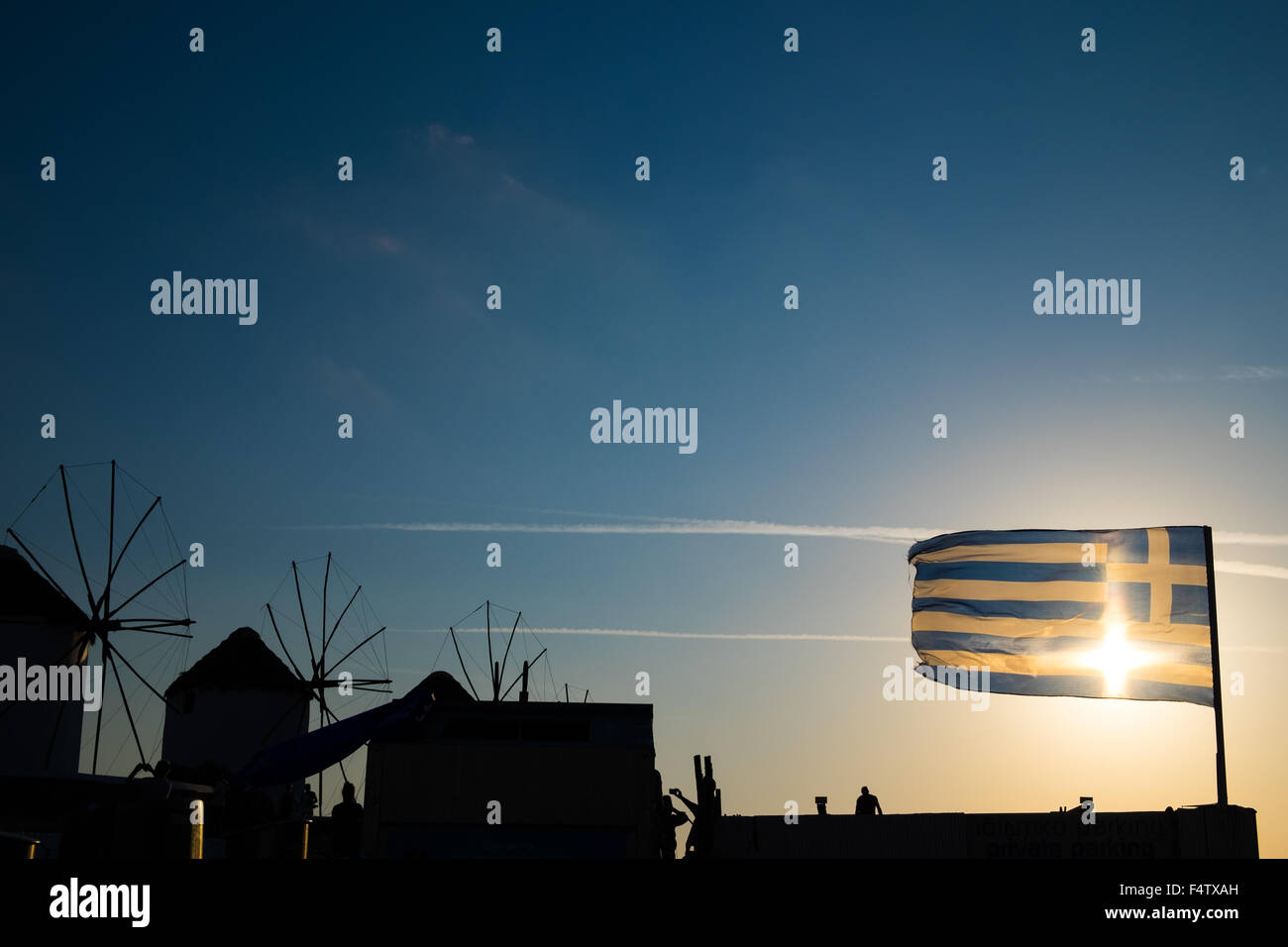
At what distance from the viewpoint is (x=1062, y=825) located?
23469 mm

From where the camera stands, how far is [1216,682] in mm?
19797

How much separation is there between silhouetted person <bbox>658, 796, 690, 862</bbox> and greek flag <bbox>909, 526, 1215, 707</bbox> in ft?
19.3

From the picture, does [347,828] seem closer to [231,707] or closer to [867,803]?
[867,803]

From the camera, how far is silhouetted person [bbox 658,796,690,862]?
62.8 feet

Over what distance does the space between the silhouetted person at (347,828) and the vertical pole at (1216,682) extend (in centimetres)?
1394

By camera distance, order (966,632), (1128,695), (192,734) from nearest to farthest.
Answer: (1128,695), (966,632), (192,734)

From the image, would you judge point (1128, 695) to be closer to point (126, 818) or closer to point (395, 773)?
point (395, 773)

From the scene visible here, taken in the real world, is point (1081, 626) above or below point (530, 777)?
above

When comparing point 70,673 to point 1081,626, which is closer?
point 1081,626
